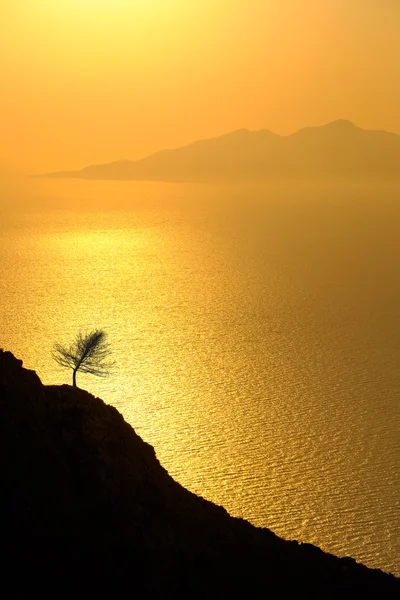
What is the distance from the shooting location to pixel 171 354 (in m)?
93.4

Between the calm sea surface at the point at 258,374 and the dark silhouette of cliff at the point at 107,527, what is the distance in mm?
20595

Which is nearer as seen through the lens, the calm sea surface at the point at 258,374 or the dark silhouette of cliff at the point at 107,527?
the dark silhouette of cliff at the point at 107,527

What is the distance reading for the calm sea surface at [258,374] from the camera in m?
55.4

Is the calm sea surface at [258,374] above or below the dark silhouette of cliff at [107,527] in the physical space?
above

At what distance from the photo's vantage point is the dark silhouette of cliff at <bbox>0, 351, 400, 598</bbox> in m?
→ 25.9

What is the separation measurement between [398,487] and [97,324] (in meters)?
59.4

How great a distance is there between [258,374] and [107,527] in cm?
5887

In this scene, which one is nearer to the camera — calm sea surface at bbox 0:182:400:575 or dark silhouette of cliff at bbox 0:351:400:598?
dark silhouette of cliff at bbox 0:351:400:598

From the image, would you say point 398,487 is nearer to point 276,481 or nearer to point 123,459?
point 276,481

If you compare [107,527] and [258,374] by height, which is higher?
[258,374]

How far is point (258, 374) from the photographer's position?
279 ft

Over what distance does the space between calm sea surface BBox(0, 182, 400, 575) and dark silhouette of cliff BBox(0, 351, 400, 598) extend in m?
20.6

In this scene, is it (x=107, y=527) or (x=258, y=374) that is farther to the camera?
(x=258, y=374)

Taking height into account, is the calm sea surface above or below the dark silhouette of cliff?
above
